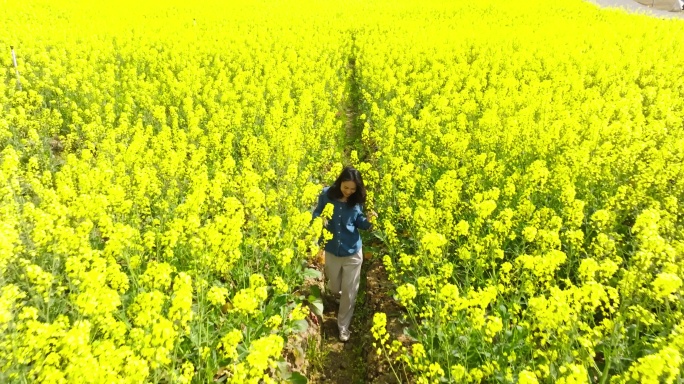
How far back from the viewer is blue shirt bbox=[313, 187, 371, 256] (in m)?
4.61

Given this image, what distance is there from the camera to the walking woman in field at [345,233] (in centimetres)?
452

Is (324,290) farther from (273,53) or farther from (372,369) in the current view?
(273,53)

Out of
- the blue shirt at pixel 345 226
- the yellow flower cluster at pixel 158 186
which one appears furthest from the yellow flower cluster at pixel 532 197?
the yellow flower cluster at pixel 158 186

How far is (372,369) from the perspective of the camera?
4.43 metres

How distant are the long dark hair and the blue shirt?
61 mm

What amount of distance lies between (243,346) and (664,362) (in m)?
2.99

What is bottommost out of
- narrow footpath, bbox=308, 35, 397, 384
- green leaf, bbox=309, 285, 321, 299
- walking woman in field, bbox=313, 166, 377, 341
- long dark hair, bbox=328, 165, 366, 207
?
narrow footpath, bbox=308, 35, 397, 384

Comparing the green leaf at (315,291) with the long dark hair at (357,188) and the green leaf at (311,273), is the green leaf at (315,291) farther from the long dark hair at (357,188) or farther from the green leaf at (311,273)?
the long dark hair at (357,188)

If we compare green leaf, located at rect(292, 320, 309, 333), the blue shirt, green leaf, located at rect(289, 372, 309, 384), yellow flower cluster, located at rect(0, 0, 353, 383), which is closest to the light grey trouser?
the blue shirt

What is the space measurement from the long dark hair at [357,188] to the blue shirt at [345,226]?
6cm

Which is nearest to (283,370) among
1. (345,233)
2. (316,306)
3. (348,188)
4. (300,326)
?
(300,326)

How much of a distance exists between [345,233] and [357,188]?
0.55 m

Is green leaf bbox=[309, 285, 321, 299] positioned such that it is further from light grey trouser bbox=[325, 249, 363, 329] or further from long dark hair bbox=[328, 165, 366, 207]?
long dark hair bbox=[328, 165, 366, 207]

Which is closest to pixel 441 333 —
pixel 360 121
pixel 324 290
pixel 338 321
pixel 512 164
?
pixel 338 321
